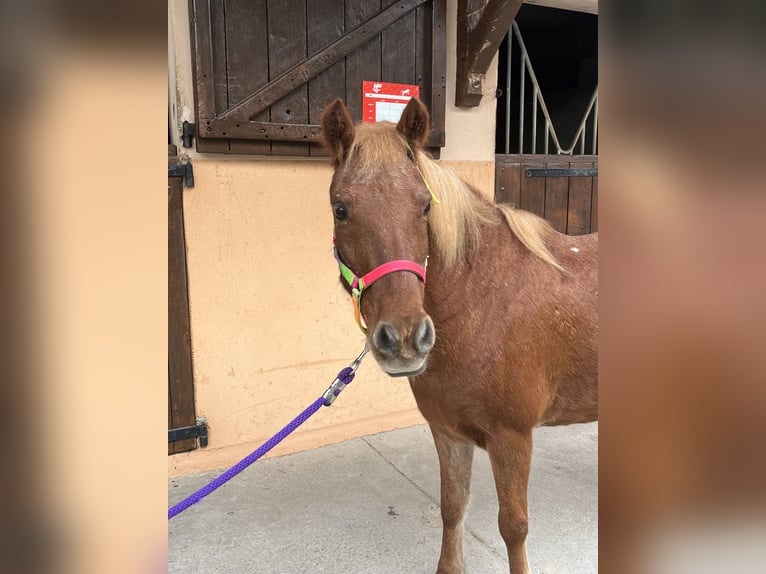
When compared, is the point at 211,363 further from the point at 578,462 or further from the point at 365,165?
the point at 578,462

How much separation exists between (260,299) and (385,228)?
5.23 ft

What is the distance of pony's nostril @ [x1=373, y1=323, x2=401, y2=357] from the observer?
1.26m

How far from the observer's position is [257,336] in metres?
2.81

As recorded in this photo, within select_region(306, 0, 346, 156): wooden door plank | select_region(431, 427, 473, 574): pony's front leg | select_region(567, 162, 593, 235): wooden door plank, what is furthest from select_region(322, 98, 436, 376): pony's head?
select_region(567, 162, 593, 235): wooden door plank

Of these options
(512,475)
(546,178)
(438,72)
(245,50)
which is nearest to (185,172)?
(245,50)

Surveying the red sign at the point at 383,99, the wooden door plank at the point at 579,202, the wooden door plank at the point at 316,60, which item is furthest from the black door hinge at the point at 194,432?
the wooden door plank at the point at 579,202

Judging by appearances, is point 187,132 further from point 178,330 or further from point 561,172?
point 561,172

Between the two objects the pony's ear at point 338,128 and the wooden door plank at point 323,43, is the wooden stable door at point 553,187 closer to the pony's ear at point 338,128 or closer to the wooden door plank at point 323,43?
the wooden door plank at point 323,43

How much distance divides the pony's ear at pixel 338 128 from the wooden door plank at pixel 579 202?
2421 millimetres
